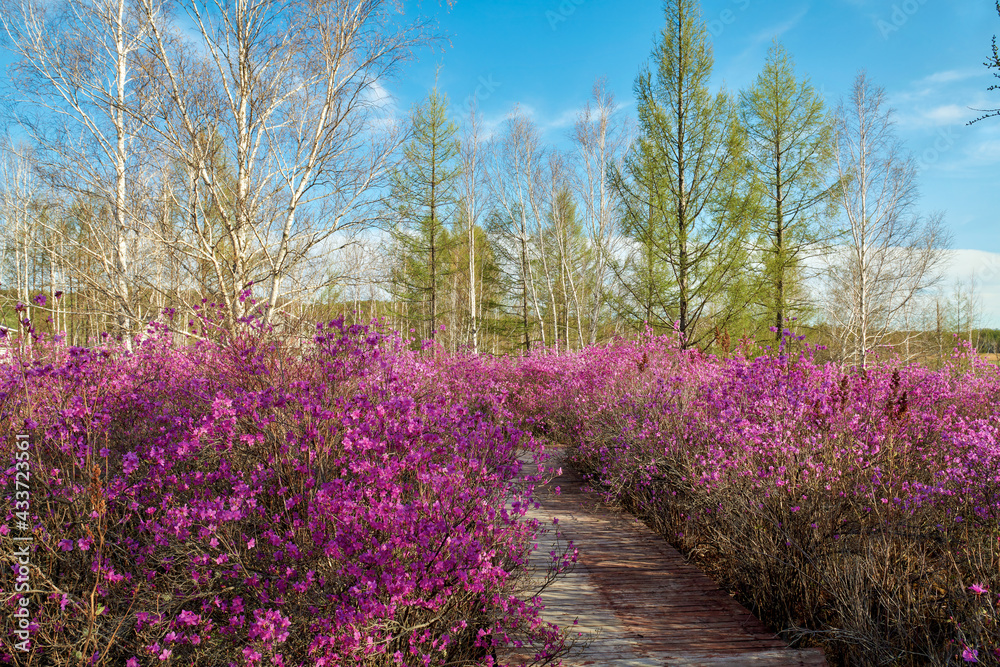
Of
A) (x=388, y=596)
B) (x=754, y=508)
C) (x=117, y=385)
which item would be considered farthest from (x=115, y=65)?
(x=754, y=508)

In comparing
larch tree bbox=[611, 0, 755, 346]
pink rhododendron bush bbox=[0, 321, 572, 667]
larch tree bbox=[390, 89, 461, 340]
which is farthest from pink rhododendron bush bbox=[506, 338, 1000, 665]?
larch tree bbox=[390, 89, 461, 340]

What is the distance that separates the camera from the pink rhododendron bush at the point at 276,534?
217 centimetres

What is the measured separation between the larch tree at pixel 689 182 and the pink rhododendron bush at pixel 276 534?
12343mm

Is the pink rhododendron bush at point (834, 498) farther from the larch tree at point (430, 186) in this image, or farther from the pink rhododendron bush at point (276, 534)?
the larch tree at point (430, 186)

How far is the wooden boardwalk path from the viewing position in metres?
2.77

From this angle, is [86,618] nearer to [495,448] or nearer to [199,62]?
[495,448]

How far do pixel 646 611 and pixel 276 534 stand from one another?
2.42 metres

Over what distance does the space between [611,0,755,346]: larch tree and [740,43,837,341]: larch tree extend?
112 inches

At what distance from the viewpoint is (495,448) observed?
9.98 ft

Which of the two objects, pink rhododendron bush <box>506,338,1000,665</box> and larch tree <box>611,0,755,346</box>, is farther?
larch tree <box>611,0,755,346</box>

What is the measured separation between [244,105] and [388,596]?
7.45m

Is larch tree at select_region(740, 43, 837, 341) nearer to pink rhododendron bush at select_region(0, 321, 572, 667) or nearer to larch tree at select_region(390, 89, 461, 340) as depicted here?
larch tree at select_region(390, 89, 461, 340)

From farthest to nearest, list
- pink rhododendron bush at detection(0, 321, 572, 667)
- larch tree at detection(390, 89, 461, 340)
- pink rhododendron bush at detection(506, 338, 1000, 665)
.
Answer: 1. larch tree at detection(390, 89, 461, 340)
2. pink rhododendron bush at detection(506, 338, 1000, 665)
3. pink rhododendron bush at detection(0, 321, 572, 667)

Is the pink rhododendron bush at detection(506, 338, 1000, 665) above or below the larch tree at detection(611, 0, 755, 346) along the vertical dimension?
below
